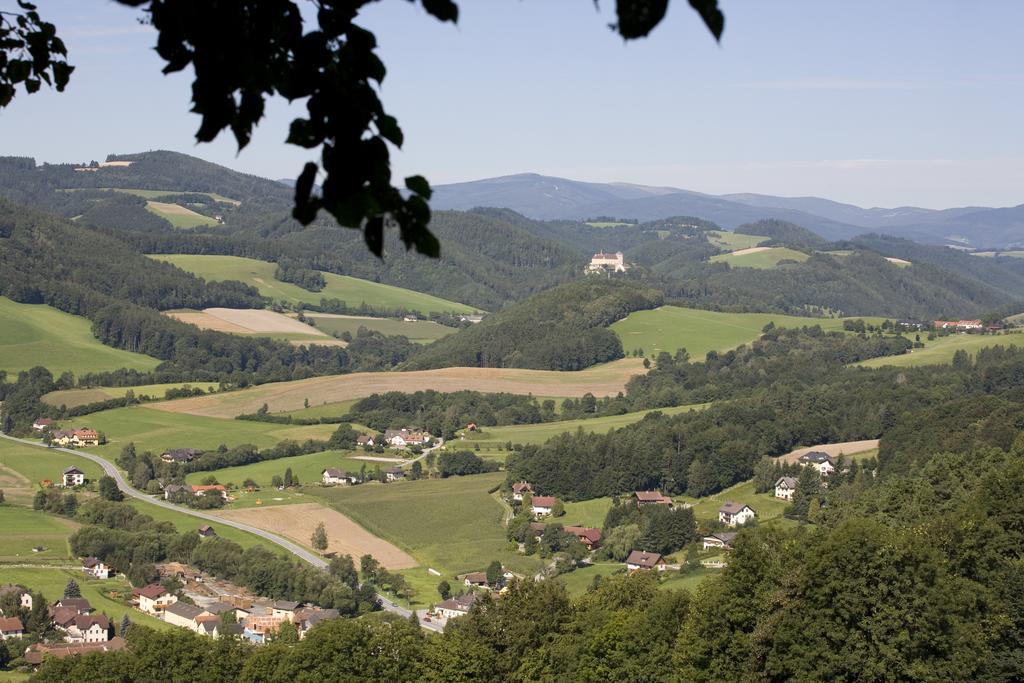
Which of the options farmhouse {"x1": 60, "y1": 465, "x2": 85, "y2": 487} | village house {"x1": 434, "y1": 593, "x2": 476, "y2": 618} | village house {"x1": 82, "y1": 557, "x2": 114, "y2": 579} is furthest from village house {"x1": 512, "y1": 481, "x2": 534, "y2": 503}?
farmhouse {"x1": 60, "y1": 465, "x2": 85, "y2": 487}

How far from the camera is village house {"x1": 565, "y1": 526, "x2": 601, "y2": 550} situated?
213 feet

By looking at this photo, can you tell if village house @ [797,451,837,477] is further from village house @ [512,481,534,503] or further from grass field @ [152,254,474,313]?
grass field @ [152,254,474,313]

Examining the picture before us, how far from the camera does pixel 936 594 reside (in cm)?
2728

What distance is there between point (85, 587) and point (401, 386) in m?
56.1

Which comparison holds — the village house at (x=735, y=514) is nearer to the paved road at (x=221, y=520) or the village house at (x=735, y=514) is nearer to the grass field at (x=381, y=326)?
the paved road at (x=221, y=520)

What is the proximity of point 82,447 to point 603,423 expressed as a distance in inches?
1560

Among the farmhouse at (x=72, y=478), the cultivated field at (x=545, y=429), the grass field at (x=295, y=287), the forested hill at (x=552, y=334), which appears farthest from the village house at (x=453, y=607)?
the grass field at (x=295, y=287)

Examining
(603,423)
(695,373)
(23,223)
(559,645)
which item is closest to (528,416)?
(603,423)

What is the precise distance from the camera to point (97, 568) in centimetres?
5966

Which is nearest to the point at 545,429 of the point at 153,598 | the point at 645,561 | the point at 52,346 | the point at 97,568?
the point at 645,561

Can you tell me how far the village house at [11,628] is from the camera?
1895 inches

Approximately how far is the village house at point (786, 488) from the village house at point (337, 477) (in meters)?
27.3

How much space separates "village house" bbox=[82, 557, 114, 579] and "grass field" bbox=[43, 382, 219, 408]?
44.6 metres

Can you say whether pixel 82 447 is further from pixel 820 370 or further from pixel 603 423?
pixel 820 370
